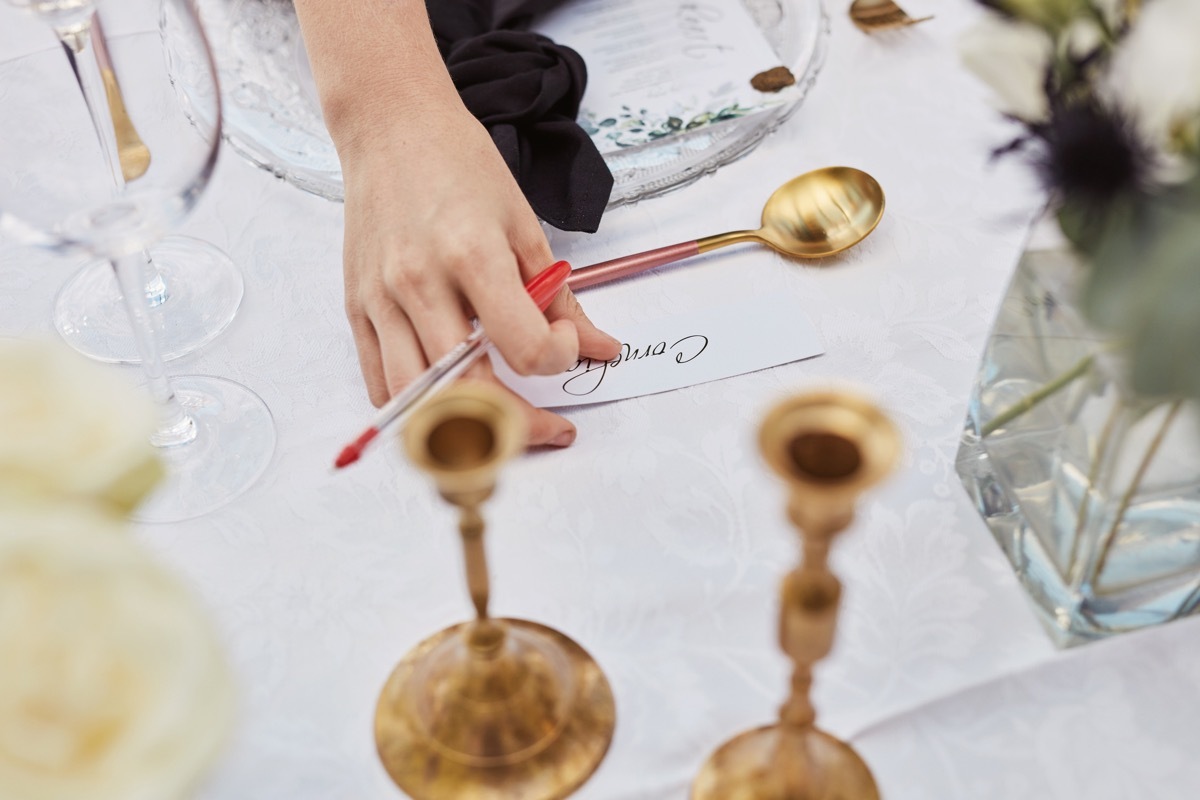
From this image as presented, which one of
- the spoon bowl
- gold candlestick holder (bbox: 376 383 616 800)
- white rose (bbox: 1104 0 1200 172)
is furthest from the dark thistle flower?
the spoon bowl

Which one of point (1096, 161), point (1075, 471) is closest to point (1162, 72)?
point (1096, 161)

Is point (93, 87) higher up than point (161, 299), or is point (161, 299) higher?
point (93, 87)

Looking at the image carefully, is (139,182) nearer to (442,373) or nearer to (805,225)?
(442,373)

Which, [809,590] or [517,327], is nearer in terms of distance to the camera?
[809,590]

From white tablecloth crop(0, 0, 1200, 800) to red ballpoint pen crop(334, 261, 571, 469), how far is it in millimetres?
55

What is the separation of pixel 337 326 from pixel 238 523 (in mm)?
139

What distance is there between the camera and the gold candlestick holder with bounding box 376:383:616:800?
0.45m

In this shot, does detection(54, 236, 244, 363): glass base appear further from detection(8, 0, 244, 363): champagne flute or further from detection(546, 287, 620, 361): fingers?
detection(546, 287, 620, 361): fingers

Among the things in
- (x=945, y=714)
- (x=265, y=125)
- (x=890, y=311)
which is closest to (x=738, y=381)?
(x=890, y=311)

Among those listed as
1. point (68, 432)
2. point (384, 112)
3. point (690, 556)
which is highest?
point (68, 432)

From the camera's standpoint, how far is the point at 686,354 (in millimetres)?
631

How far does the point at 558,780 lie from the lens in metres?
0.46

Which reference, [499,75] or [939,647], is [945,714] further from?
[499,75]

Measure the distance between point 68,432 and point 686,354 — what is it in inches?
15.0
